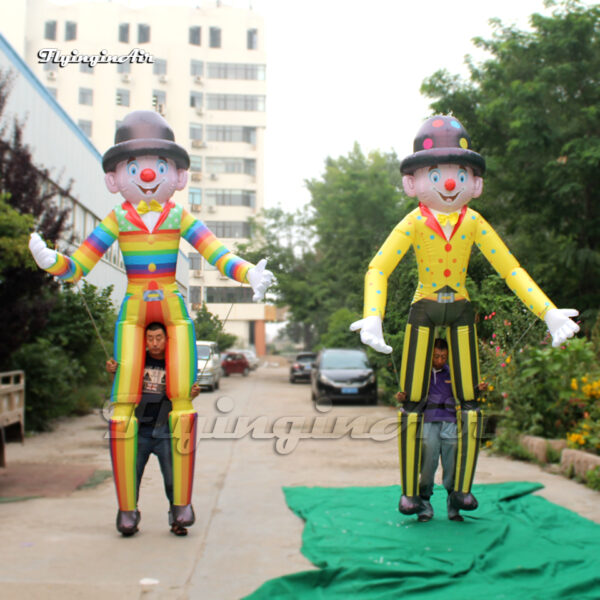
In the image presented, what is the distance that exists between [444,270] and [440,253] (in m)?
0.13

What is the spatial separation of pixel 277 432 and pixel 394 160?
3111 cm

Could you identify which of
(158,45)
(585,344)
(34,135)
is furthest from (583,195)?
(34,135)

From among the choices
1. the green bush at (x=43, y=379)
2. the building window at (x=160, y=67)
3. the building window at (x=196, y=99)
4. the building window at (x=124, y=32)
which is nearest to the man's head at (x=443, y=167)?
the building window at (x=196, y=99)

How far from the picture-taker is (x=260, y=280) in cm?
485

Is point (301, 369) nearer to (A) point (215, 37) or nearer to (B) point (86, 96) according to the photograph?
(A) point (215, 37)

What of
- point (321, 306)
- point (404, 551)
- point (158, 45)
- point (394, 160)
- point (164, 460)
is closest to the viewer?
point (404, 551)

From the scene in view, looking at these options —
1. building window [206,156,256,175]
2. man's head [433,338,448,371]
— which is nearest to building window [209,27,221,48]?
building window [206,156,256,175]

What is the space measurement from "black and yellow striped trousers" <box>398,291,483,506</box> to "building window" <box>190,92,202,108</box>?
198 inches

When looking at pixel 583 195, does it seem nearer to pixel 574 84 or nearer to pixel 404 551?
pixel 574 84

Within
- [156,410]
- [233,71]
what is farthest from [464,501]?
[233,71]

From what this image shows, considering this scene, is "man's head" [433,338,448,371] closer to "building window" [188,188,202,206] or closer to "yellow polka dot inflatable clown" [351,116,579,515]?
"yellow polka dot inflatable clown" [351,116,579,515]

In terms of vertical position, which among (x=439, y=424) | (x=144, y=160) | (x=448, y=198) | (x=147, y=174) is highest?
(x=144, y=160)

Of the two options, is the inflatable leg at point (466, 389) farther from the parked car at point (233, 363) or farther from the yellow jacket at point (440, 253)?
the parked car at point (233, 363)

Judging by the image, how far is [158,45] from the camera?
1006cm
